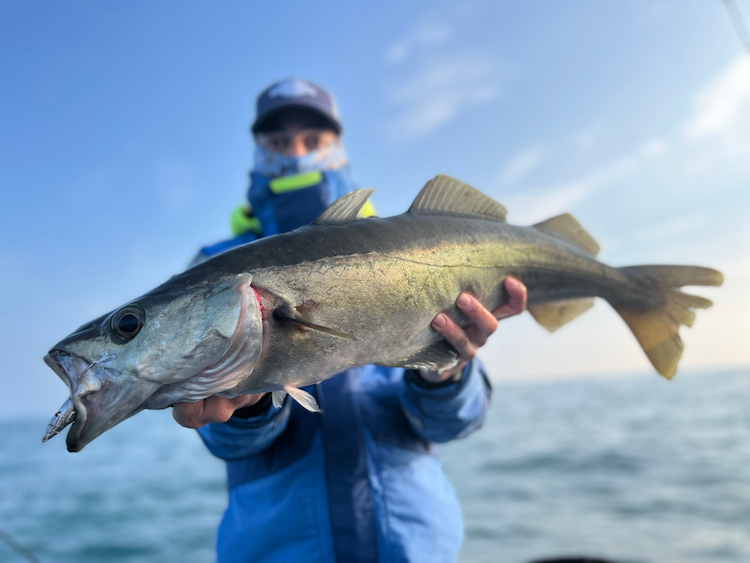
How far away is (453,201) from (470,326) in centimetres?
73

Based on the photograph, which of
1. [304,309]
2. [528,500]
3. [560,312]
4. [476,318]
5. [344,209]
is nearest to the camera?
[304,309]

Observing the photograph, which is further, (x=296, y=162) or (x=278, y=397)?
(x=296, y=162)

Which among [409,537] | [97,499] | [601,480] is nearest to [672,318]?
[409,537]

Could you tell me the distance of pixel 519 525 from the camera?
1166 centimetres

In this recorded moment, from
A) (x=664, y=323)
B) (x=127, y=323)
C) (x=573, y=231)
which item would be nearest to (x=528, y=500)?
(x=664, y=323)

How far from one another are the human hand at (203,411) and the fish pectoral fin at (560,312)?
2.11 metres

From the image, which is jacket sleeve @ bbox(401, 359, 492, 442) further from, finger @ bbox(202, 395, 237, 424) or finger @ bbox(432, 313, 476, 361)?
finger @ bbox(202, 395, 237, 424)

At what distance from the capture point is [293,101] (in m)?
4.30

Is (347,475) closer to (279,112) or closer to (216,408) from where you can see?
(216,408)

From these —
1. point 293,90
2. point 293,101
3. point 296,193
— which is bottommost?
point 296,193

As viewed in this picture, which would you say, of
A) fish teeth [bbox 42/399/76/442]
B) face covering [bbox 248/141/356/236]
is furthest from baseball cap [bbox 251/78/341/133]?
fish teeth [bbox 42/399/76/442]

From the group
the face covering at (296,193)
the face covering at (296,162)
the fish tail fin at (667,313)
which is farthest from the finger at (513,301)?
the face covering at (296,162)

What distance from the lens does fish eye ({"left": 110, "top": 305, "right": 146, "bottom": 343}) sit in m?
1.90

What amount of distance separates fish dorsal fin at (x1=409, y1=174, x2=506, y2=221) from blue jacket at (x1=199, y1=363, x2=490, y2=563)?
3.10 ft
